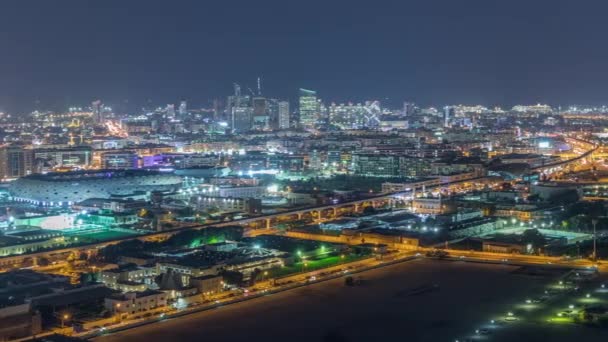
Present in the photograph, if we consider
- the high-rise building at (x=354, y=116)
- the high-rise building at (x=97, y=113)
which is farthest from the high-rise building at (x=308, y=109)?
the high-rise building at (x=97, y=113)

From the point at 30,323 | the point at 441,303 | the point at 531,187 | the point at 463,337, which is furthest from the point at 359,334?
the point at 531,187

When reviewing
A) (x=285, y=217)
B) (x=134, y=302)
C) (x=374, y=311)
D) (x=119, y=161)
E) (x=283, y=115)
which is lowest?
(x=374, y=311)

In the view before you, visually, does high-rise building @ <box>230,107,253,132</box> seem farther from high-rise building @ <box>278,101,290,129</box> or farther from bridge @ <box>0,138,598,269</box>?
bridge @ <box>0,138,598,269</box>

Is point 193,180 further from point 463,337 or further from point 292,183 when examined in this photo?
point 463,337

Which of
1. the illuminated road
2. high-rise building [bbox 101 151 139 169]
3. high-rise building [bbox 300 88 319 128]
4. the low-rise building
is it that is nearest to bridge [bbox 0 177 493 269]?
the low-rise building

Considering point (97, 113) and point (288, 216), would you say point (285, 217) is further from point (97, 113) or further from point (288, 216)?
point (97, 113)

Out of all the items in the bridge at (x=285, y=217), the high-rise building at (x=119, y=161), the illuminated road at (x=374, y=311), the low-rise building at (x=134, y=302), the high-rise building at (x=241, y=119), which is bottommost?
the illuminated road at (x=374, y=311)

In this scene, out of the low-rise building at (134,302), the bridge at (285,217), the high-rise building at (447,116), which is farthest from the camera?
the high-rise building at (447,116)

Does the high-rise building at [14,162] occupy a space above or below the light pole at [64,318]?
above

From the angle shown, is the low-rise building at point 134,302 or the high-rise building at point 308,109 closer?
the low-rise building at point 134,302

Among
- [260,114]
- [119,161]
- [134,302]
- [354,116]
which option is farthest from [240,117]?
[134,302]

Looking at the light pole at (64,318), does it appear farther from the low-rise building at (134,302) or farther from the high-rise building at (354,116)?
the high-rise building at (354,116)
